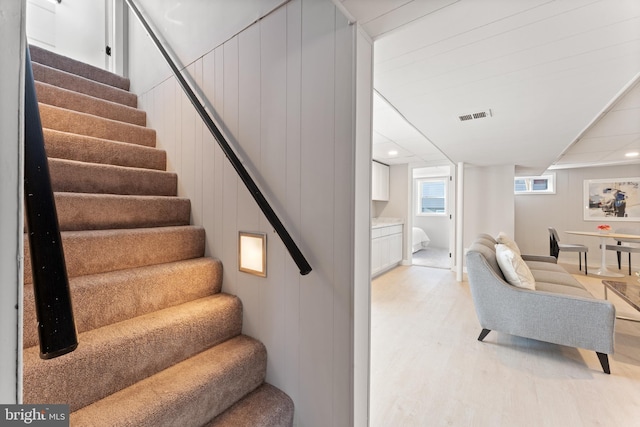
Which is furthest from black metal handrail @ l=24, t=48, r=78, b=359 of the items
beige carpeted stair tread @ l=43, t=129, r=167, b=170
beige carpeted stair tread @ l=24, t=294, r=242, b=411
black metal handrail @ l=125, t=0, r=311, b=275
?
beige carpeted stair tread @ l=43, t=129, r=167, b=170

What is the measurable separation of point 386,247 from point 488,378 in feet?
10.2

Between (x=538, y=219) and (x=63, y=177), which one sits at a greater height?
(x=63, y=177)

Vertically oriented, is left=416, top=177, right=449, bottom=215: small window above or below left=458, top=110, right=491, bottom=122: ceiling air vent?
below

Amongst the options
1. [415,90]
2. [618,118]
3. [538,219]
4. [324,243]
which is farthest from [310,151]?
[538,219]

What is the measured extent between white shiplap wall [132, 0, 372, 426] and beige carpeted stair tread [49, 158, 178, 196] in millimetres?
549

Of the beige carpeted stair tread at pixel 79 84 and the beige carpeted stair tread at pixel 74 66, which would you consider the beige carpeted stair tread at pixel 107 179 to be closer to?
the beige carpeted stair tread at pixel 79 84

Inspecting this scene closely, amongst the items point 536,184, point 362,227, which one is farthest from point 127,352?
point 536,184

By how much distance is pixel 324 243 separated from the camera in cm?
123

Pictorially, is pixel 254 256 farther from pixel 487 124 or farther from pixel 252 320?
pixel 487 124

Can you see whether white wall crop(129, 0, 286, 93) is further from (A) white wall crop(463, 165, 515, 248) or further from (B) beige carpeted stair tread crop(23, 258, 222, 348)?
(A) white wall crop(463, 165, 515, 248)

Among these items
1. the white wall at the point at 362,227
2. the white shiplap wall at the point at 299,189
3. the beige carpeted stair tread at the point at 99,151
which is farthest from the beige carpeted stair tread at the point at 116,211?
the white wall at the point at 362,227

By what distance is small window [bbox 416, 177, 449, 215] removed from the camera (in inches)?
299

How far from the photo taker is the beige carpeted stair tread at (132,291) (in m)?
1.14

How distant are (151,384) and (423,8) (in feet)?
6.23
